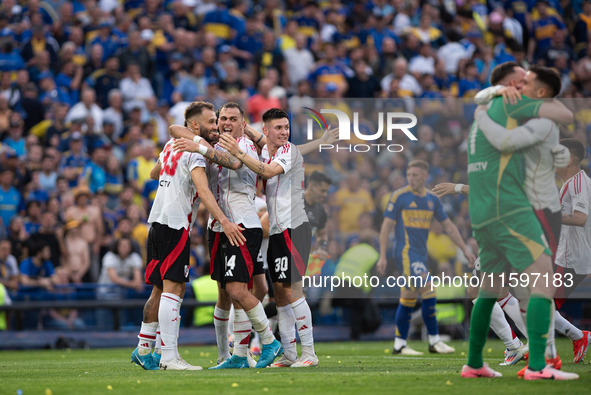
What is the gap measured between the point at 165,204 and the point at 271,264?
4.20ft

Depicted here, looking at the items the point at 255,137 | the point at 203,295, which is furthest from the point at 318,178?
the point at 203,295

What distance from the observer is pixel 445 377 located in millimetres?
8016

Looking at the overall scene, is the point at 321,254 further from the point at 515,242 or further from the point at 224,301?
the point at 515,242

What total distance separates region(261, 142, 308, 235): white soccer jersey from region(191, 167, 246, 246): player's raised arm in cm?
63

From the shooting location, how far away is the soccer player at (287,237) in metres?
9.52

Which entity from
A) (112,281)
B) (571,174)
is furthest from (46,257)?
(571,174)

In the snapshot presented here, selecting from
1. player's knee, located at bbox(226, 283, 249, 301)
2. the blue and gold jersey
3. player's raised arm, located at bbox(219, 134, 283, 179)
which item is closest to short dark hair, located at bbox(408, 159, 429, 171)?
the blue and gold jersey

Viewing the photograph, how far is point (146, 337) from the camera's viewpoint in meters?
9.43

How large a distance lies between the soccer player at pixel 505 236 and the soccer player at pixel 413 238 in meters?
4.61

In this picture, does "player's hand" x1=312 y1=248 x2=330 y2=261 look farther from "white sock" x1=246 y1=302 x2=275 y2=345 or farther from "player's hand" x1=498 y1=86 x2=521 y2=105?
"player's hand" x1=498 y1=86 x2=521 y2=105

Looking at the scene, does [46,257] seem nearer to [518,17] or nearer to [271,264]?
[271,264]

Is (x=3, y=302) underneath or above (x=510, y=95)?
underneath

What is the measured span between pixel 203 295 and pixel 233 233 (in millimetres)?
7249

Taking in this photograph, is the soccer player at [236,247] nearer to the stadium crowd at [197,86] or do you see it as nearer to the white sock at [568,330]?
the stadium crowd at [197,86]
